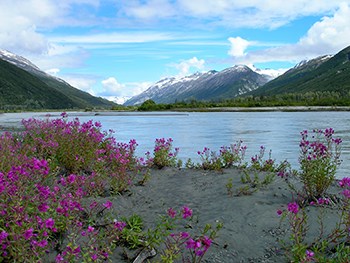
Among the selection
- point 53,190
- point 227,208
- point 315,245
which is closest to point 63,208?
point 53,190

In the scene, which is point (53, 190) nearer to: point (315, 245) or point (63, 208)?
point (63, 208)

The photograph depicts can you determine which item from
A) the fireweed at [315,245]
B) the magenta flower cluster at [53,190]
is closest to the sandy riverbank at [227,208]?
the fireweed at [315,245]

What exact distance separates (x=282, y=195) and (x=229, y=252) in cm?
276

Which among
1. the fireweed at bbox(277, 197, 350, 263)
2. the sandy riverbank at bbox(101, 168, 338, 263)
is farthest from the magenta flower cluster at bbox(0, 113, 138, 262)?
the fireweed at bbox(277, 197, 350, 263)

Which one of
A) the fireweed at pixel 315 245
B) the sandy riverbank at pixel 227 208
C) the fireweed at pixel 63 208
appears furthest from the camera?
the sandy riverbank at pixel 227 208

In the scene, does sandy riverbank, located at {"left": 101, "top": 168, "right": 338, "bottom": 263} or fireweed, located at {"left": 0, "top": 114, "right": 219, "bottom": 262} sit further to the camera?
sandy riverbank, located at {"left": 101, "top": 168, "right": 338, "bottom": 263}

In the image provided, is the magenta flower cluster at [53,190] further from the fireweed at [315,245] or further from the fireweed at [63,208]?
the fireweed at [315,245]

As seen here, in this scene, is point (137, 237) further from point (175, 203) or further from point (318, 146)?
point (318, 146)

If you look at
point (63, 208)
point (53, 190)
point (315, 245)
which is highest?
point (63, 208)

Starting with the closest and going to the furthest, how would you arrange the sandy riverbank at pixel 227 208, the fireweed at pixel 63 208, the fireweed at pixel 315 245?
1. the fireweed at pixel 63 208
2. the fireweed at pixel 315 245
3. the sandy riverbank at pixel 227 208

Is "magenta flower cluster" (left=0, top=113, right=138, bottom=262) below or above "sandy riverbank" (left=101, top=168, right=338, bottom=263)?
above

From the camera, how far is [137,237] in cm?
574

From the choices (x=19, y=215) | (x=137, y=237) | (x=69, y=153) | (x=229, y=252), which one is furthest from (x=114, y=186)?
(x=19, y=215)

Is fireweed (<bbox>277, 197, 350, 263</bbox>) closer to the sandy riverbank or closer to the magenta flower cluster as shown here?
the sandy riverbank
